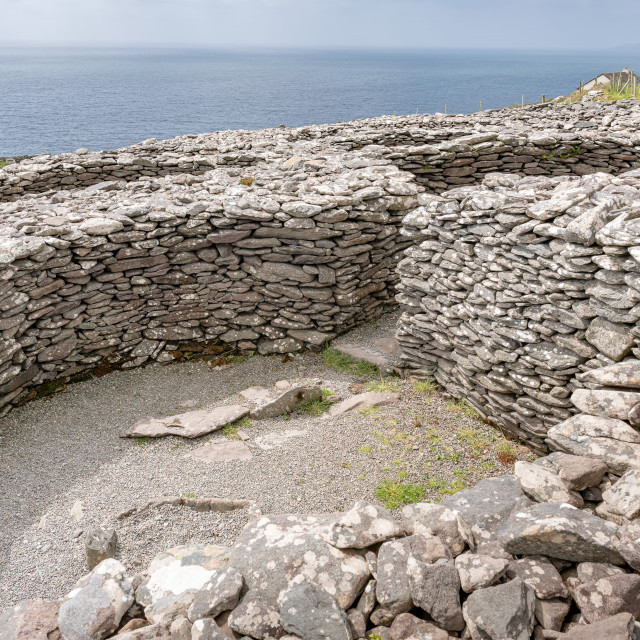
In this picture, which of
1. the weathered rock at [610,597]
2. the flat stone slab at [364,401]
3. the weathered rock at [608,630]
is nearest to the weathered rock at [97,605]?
the weathered rock at [608,630]

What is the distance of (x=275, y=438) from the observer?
9.02 meters

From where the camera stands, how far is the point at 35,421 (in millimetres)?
9898

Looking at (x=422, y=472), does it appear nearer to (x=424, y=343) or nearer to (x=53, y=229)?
(x=424, y=343)

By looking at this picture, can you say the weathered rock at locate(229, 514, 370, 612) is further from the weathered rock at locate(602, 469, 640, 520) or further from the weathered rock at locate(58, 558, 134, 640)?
the weathered rock at locate(602, 469, 640, 520)

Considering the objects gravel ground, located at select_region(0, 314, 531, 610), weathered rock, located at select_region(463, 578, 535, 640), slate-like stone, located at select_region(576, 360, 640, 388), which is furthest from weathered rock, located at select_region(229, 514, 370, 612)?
slate-like stone, located at select_region(576, 360, 640, 388)

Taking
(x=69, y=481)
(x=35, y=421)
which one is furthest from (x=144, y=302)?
(x=69, y=481)

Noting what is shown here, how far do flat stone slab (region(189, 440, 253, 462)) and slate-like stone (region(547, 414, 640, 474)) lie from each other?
472cm

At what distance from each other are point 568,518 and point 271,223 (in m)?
8.27

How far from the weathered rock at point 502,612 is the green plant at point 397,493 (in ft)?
10.9

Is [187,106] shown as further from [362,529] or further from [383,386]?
[362,529]

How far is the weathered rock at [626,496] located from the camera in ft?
14.4

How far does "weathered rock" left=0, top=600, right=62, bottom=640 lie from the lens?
15.8 feet

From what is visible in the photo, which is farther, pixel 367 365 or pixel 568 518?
pixel 367 365

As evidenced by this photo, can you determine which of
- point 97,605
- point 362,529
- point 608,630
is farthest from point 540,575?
point 97,605
